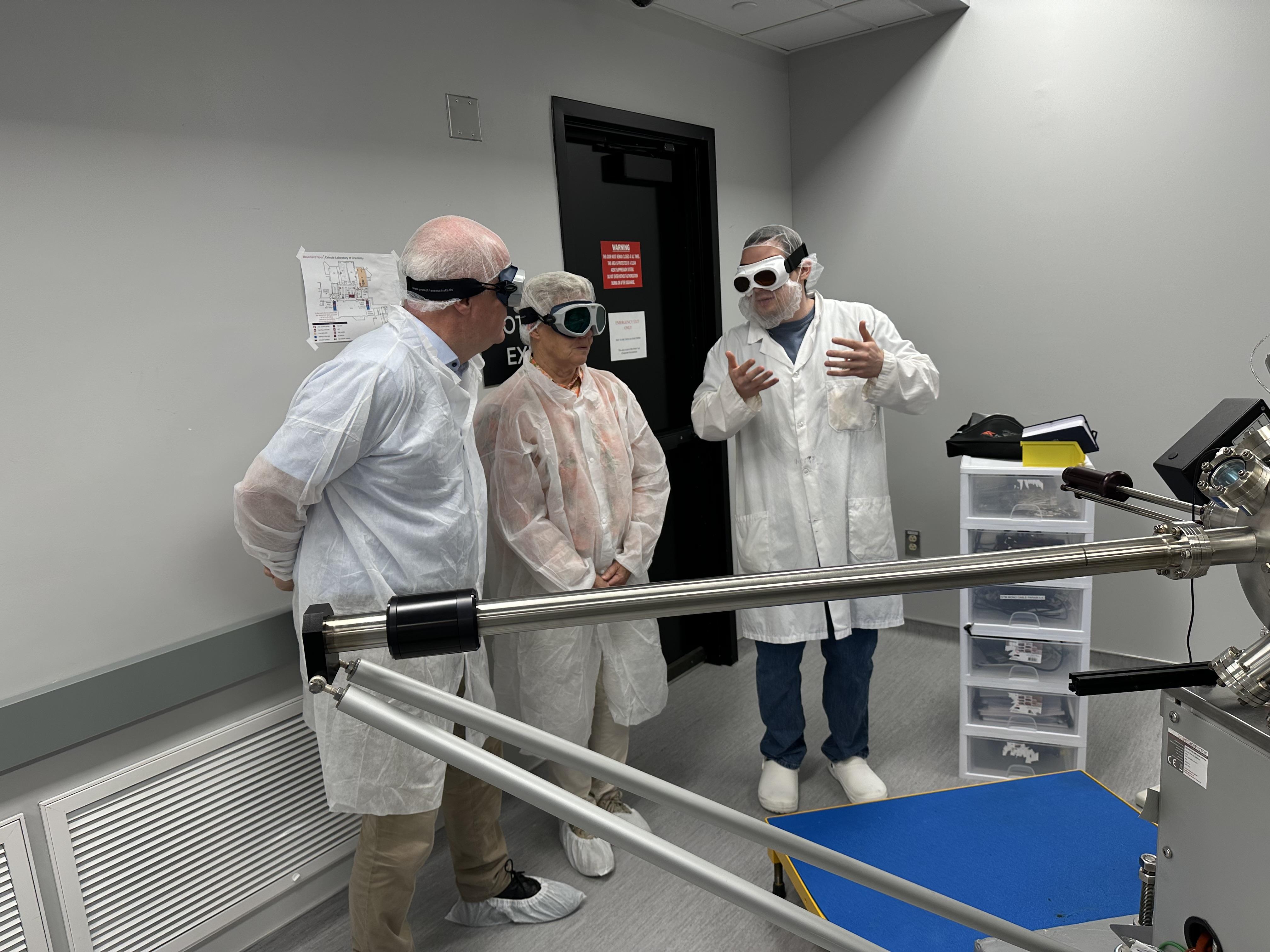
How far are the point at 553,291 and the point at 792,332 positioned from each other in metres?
0.76

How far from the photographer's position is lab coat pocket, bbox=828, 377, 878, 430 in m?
2.47

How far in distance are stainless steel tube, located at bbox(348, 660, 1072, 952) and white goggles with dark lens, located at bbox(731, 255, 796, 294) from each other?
6.16ft

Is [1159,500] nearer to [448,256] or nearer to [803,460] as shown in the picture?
[448,256]

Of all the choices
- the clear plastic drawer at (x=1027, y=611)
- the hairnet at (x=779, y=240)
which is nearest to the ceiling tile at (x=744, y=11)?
the hairnet at (x=779, y=240)

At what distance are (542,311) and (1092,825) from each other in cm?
197

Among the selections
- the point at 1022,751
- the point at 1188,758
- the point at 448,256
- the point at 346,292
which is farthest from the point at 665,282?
the point at 1188,758

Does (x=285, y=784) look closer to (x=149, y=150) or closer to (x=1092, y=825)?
(x=149, y=150)

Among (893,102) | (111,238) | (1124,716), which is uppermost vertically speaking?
(893,102)

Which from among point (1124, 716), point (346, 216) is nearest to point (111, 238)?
point (346, 216)

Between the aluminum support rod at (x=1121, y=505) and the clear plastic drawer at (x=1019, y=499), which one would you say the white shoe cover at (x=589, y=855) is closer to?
the clear plastic drawer at (x=1019, y=499)

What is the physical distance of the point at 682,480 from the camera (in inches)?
140

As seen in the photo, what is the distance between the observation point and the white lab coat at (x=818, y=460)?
97.4 inches

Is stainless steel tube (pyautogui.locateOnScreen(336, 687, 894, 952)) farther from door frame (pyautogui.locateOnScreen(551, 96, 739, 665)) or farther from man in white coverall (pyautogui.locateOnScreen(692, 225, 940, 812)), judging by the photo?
door frame (pyautogui.locateOnScreen(551, 96, 739, 665))

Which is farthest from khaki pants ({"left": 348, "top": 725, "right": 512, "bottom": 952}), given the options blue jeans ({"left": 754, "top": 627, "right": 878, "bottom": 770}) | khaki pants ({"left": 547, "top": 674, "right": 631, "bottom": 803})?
blue jeans ({"left": 754, "top": 627, "right": 878, "bottom": 770})
